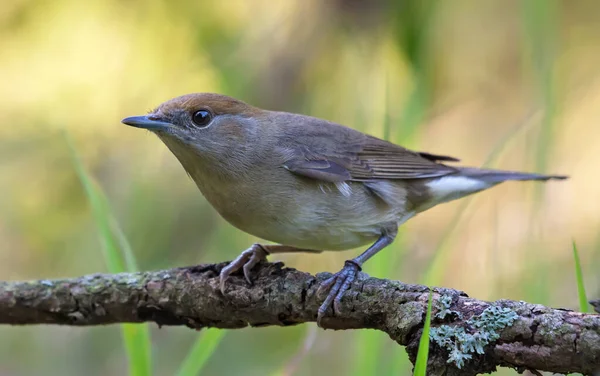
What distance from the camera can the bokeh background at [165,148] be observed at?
5832 mm

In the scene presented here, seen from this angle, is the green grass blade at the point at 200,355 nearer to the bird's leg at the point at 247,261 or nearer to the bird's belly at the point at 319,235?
the bird's leg at the point at 247,261

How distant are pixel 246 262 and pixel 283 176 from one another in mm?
609

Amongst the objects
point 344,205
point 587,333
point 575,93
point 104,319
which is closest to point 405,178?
point 344,205

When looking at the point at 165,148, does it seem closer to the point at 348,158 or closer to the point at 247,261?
the point at 348,158

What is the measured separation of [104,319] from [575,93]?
18.4ft

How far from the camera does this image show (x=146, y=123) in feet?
12.2

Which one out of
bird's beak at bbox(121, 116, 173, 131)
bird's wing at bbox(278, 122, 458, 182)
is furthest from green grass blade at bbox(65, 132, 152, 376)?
bird's wing at bbox(278, 122, 458, 182)

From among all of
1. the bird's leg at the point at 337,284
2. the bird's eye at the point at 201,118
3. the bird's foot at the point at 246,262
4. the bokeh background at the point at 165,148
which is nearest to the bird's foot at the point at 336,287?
the bird's leg at the point at 337,284

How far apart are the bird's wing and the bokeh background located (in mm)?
663

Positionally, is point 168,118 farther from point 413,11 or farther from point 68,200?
point 68,200

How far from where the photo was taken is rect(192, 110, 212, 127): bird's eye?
13.1ft

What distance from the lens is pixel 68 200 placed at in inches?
250

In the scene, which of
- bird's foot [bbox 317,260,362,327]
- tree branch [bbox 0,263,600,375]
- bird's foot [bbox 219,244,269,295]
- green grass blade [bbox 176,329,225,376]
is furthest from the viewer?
bird's foot [bbox 219,244,269,295]

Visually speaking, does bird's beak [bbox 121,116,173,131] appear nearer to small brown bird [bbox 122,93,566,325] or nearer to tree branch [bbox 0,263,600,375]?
small brown bird [bbox 122,93,566,325]
